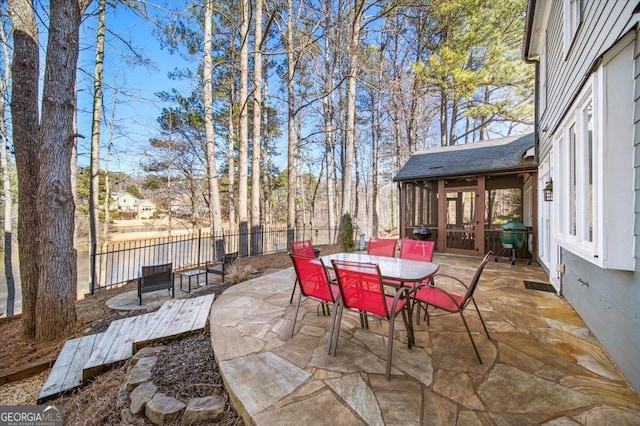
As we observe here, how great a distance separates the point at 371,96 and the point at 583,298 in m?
13.0

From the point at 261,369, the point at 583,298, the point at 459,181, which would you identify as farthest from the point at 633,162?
the point at 459,181

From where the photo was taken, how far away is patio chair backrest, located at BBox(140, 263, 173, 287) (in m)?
4.40

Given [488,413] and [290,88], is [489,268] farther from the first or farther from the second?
[290,88]

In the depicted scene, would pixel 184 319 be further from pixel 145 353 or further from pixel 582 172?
pixel 582 172

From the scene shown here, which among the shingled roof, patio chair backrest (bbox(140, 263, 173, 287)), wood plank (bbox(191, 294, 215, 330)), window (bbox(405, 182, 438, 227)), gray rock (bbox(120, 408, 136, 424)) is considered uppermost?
the shingled roof

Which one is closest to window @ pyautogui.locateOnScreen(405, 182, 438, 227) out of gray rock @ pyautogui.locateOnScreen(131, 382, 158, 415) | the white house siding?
the white house siding

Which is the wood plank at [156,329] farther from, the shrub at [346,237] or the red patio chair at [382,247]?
the shrub at [346,237]

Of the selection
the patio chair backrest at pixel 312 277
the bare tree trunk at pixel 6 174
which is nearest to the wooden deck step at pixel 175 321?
the patio chair backrest at pixel 312 277

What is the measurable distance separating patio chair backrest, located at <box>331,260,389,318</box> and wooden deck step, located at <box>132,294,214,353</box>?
1822 mm

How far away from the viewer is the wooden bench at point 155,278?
437 cm

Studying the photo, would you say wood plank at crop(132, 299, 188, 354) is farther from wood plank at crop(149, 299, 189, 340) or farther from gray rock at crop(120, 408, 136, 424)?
gray rock at crop(120, 408, 136, 424)

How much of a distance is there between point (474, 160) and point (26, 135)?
9.68m

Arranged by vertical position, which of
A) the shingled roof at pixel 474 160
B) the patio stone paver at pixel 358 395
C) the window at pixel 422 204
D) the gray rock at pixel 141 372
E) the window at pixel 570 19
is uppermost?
the window at pixel 570 19

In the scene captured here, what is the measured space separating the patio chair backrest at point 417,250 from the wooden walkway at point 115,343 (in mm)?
2683
